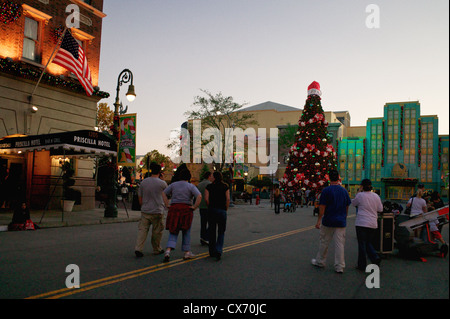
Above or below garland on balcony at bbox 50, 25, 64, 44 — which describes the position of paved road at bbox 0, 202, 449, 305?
below

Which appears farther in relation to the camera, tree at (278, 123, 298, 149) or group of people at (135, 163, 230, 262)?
tree at (278, 123, 298, 149)

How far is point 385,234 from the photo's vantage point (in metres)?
8.31

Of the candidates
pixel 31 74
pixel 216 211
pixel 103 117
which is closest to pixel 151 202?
pixel 216 211

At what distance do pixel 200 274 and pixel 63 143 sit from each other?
938cm

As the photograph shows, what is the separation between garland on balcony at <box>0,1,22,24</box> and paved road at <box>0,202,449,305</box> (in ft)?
36.3

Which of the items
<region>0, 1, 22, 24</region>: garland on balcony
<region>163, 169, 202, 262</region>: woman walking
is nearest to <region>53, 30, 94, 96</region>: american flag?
<region>0, 1, 22, 24</region>: garland on balcony

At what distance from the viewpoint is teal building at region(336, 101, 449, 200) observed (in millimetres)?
74562

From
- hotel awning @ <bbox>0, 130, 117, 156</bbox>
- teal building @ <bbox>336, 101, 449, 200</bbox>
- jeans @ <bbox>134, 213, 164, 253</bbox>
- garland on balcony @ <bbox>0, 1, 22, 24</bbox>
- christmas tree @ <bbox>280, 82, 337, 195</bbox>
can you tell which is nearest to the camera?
jeans @ <bbox>134, 213, 164, 253</bbox>

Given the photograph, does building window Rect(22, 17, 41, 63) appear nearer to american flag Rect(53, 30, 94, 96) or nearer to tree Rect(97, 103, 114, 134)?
american flag Rect(53, 30, 94, 96)

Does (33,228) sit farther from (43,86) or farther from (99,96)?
(99,96)
